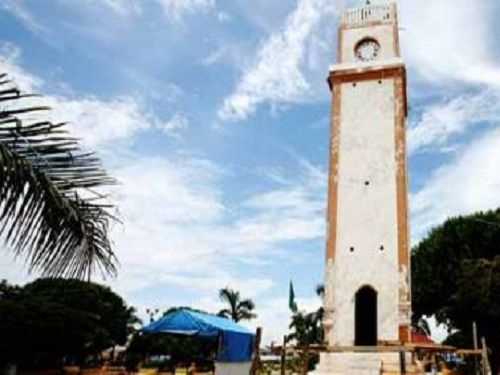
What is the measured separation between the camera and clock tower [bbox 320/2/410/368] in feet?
60.0

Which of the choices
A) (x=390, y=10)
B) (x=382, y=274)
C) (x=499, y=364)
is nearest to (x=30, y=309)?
(x=382, y=274)

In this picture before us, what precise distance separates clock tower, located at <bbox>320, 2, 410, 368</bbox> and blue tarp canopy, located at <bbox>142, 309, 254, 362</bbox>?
8.48ft

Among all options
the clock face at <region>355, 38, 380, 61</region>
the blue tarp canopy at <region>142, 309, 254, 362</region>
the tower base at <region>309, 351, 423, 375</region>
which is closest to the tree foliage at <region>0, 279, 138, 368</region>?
the blue tarp canopy at <region>142, 309, 254, 362</region>

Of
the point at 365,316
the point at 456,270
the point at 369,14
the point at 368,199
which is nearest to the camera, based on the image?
the point at 365,316

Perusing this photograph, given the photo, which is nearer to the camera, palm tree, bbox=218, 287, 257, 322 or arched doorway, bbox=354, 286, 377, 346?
arched doorway, bbox=354, 286, 377, 346

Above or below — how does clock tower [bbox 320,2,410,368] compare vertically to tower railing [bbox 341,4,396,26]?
below

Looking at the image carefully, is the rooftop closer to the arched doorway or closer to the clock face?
the clock face

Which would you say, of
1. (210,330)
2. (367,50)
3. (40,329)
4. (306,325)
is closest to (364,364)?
(210,330)

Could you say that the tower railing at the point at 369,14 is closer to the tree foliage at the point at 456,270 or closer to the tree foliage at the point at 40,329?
the tree foliage at the point at 456,270

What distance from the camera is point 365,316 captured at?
18781 mm

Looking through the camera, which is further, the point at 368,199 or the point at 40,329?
the point at 40,329

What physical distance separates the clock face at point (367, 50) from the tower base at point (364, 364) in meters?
9.99

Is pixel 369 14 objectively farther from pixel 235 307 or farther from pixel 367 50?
pixel 235 307

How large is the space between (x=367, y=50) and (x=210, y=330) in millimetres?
11760
